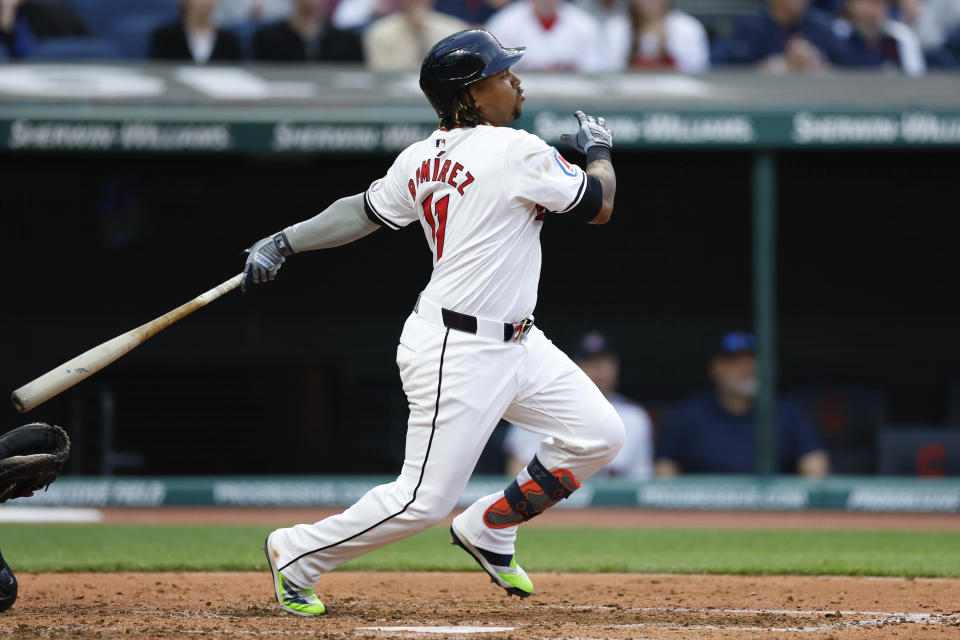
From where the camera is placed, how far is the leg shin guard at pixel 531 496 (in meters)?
3.74

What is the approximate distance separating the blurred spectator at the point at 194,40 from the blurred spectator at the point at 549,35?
1610 millimetres

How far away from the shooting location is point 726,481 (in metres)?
6.95

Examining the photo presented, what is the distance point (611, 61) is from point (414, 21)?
1266 mm

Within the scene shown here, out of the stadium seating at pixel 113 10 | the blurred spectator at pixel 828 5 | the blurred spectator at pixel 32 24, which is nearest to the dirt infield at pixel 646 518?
the blurred spectator at pixel 32 24

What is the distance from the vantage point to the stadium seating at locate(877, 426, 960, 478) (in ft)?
24.2

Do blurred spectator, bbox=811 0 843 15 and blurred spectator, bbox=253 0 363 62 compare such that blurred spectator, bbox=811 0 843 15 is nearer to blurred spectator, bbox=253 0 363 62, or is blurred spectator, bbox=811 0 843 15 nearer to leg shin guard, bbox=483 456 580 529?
blurred spectator, bbox=253 0 363 62

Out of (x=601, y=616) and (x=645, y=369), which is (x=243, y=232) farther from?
(x=601, y=616)

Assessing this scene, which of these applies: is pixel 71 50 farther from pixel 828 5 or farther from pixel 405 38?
pixel 828 5

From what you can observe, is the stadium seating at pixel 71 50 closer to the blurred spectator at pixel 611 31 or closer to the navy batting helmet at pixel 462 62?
the blurred spectator at pixel 611 31

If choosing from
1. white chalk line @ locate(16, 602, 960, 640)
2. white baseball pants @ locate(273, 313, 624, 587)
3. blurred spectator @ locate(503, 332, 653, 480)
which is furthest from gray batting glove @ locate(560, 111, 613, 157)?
blurred spectator @ locate(503, 332, 653, 480)

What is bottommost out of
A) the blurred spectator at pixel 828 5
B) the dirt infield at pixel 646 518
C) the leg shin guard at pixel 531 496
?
the dirt infield at pixel 646 518

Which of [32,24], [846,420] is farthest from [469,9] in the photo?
[846,420]

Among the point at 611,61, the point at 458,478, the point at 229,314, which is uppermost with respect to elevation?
the point at 611,61

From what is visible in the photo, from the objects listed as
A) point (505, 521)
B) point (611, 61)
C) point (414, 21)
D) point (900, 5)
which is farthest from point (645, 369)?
point (505, 521)
